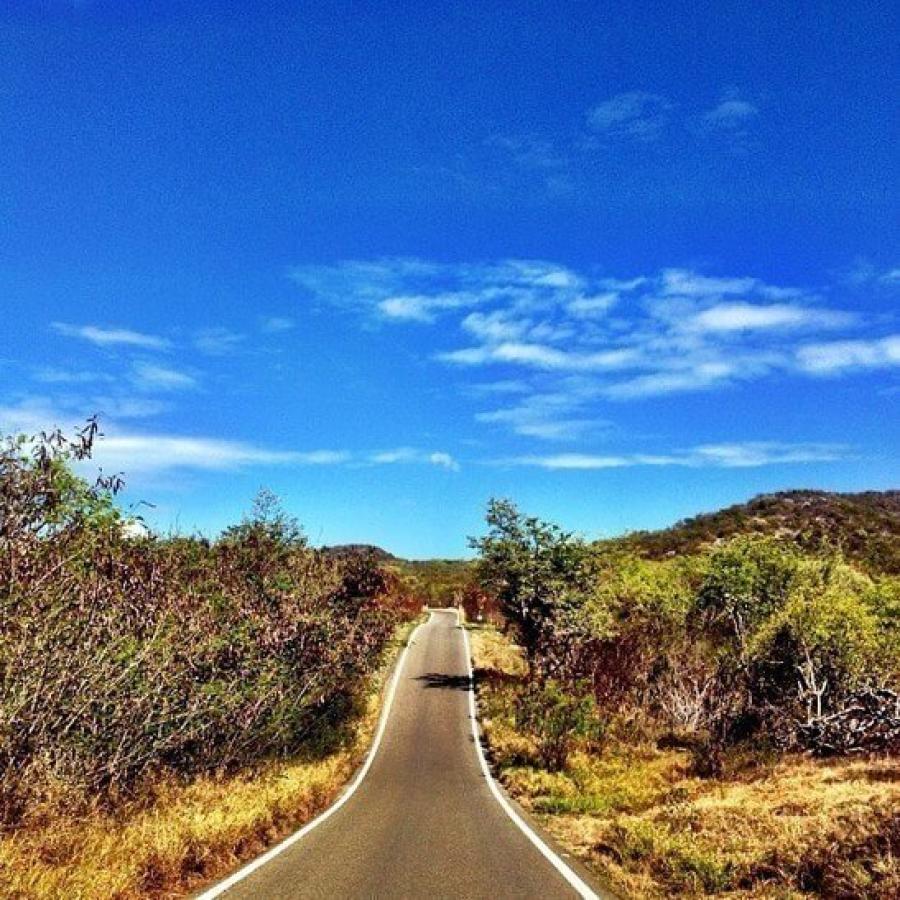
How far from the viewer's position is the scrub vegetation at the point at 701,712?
10.4 m

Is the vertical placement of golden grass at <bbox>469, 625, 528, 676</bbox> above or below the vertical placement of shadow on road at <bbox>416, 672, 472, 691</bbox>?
above

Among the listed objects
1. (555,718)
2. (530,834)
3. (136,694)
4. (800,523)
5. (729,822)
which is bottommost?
(530,834)

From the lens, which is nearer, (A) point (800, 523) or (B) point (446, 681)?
(B) point (446, 681)

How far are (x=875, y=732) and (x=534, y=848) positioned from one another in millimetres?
12385

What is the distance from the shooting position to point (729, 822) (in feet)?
40.8

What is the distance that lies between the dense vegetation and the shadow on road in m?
17.7

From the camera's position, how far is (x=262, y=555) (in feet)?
80.5

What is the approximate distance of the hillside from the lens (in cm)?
8769

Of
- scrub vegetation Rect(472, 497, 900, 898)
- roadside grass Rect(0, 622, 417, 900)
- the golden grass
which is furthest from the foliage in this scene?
the golden grass

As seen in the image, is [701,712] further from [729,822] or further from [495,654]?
[495,654]

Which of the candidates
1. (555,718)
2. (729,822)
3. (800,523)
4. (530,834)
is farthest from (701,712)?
(800,523)

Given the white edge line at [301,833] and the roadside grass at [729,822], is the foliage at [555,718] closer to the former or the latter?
the roadside grass at [729,822]

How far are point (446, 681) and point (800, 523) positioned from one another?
243 ft

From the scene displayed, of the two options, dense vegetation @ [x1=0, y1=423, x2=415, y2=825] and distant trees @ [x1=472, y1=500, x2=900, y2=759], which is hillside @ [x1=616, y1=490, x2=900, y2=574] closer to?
distant trees @ [x1=472, y1=500, x2=900, y2=759]
